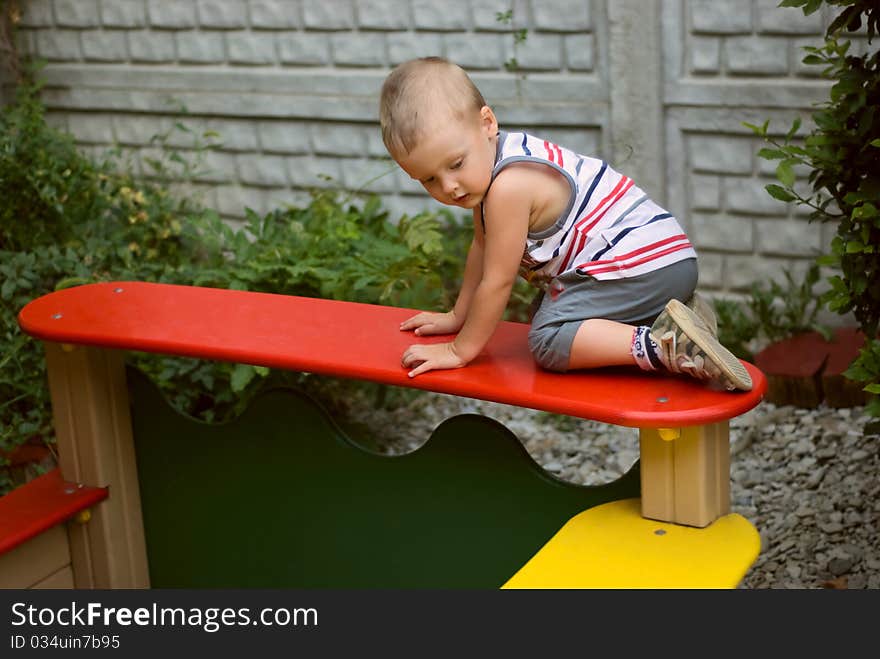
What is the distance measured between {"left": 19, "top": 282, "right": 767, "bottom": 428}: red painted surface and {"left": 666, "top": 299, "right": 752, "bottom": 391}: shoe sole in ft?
0.11

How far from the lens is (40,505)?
9.92 feet

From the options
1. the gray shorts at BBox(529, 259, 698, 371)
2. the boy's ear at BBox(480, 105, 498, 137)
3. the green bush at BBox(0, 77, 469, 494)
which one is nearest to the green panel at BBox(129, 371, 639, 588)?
the gray shorts at BBox(529, 259, 698, 371)

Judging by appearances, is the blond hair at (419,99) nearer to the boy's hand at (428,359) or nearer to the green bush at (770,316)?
the boy's hand at (428,359)

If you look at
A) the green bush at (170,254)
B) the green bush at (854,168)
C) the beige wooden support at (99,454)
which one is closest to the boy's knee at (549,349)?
the green bush at (854,168)

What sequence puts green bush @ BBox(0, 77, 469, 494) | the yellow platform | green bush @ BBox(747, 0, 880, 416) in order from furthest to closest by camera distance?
green bush @ BBox(0, 77, 469, 494) < green bush @ BBox(747, 0, 880, 416) < the yellow platform

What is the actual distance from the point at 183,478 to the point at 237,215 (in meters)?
2.68

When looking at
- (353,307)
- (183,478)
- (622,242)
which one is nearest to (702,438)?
(622,242)

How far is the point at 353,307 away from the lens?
2.93 metres

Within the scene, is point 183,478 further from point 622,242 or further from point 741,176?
point 741,176

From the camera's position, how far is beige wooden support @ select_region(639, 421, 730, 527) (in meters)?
2.26

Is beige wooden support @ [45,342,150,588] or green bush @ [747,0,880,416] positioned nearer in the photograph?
green bush @ [747,0,880,416]

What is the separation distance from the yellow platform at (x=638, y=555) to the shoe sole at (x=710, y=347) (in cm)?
28

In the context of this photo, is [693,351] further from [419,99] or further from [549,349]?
[419,99]

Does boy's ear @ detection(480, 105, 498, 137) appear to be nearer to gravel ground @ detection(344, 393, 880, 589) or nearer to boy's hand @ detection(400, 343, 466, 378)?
boy's hand @ detection(400, 343, 466, 378)
